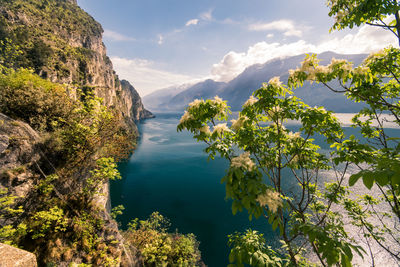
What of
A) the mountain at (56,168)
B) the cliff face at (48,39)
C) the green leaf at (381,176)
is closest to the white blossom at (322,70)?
the green leaf at (381,176)

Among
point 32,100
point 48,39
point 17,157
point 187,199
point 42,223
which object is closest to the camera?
point 42,223

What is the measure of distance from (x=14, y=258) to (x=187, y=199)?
33515mm

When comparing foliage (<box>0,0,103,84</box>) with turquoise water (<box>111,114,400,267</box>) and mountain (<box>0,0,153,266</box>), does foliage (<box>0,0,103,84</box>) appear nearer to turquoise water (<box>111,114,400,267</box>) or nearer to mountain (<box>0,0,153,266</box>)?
mountain (<box>0,0,153,266</box>)

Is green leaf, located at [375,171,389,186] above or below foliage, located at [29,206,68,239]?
above

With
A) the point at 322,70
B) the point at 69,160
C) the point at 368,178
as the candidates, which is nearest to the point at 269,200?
the point at 368,178

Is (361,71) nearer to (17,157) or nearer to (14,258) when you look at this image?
(14,258)

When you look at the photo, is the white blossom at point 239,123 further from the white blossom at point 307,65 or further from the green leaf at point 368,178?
the green leaf at point 368,178

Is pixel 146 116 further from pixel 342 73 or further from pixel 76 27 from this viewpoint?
pixel 342 73

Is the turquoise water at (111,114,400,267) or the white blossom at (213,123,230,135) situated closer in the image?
the white blossom at (213,123,230,135)

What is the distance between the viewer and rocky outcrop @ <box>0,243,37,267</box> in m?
3.23

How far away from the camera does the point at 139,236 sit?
15.1 m

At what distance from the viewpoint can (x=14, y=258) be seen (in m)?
3.34

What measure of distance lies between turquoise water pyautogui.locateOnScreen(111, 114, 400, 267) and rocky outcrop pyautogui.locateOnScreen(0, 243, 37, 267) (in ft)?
78.0

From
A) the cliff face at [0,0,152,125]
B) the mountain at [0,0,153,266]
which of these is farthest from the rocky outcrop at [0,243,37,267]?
the cliff face at [0,0,152,125]
